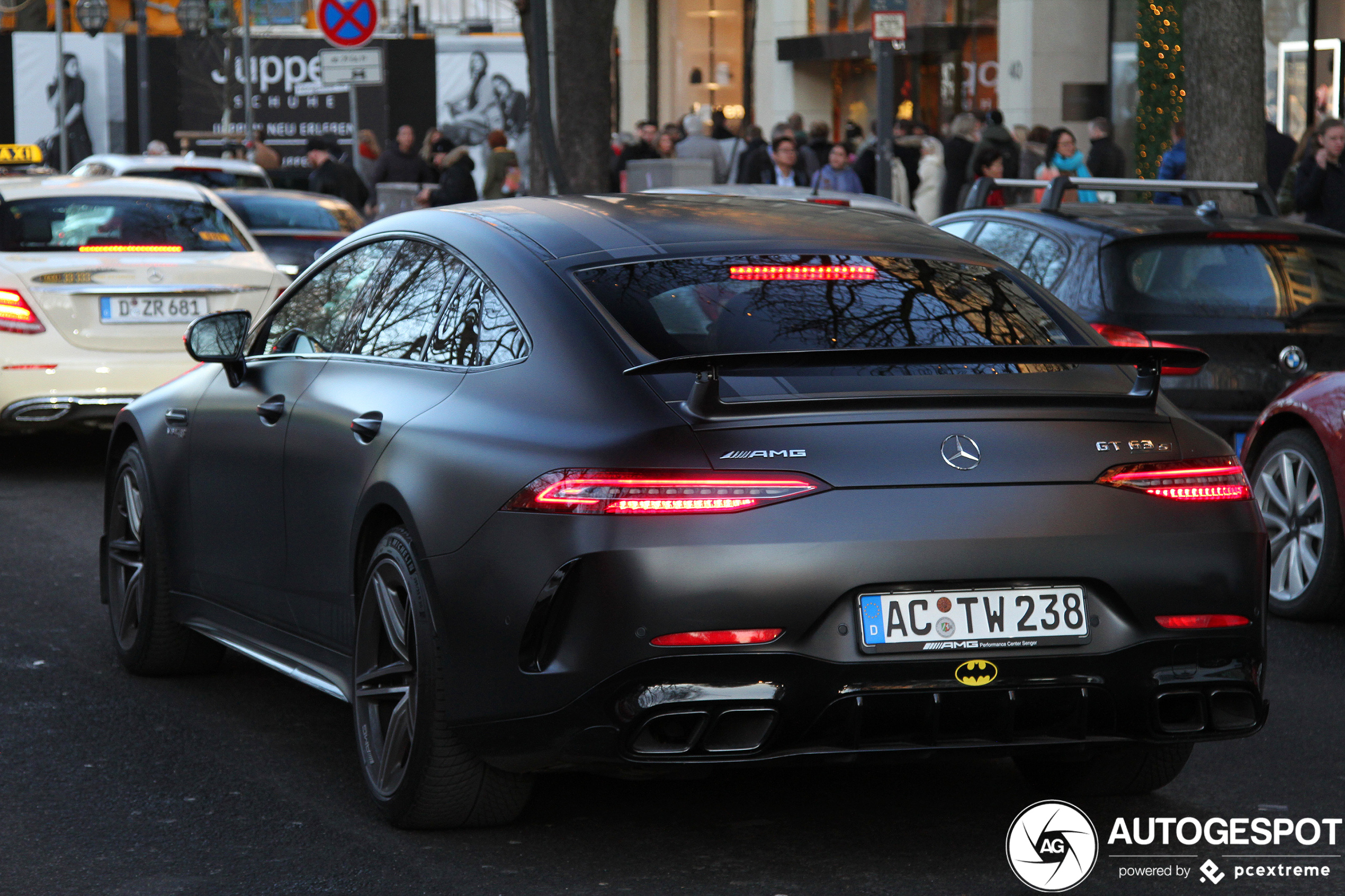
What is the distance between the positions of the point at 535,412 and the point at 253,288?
23.7ft

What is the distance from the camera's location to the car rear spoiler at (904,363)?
164 inches

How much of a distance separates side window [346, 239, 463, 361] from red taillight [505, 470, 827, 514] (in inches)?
40.5

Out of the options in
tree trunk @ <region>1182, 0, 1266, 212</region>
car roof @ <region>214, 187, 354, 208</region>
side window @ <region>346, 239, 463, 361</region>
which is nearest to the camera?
side window @ <region>346, 239, 463, 361</region>

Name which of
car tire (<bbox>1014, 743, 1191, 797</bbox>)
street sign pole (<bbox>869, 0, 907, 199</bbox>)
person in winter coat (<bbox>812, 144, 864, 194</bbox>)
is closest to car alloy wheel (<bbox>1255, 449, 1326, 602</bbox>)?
car tire (<bbox>1014, 743, 1191, 797</bbox>)

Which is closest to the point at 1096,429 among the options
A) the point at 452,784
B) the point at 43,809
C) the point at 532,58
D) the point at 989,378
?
the point at 989,378

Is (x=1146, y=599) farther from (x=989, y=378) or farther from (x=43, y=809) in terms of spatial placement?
(x=43, y=809)

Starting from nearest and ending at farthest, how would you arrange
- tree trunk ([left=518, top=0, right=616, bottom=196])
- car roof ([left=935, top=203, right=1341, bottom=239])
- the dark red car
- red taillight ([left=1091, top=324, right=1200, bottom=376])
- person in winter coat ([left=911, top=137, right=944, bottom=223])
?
1. the dark red car
2. red taillight ([left=1091, top=324, right=1200, bottom=376])
3. car roof ([left=935, top=203, right=1341, bottom=239])
4. tree trunk ([left=518, top=0, right=616, bottom=196])
5. person in winter coat ([left=911, top=137, right=944, bottom=223])

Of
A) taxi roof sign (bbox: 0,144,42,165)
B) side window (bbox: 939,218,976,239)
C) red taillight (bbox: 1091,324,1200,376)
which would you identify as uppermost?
taxi roof sign (bbox: 0,144,42,165)

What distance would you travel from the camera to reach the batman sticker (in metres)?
4.16

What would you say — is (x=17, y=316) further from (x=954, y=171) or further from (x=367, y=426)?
(x=954, y=171)

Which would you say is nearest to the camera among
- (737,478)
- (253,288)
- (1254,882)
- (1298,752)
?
(737,478)

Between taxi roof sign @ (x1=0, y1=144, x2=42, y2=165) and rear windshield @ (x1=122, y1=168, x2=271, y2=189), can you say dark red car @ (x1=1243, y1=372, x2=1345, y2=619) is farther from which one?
taxi roof sign @ (x1=0, y1=144, x2=42, y2=165)

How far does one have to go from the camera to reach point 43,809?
4.97 metres

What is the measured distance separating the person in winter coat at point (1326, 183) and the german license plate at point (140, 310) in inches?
357
